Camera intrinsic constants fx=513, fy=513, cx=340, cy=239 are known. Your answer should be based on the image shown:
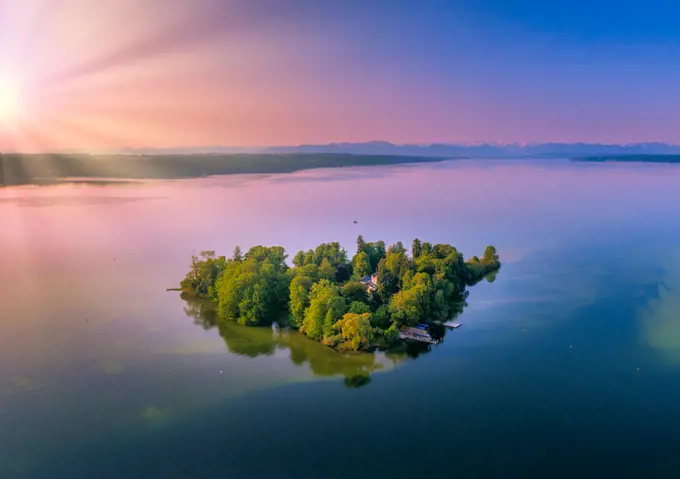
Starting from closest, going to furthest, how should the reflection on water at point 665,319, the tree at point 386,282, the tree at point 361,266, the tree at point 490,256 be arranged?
the reflection on water at point 665,319 → the tree at point 386,282 → the tree at point 361,266 → the tree at point 490,256

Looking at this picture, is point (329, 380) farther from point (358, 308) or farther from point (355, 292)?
point (355, 292)

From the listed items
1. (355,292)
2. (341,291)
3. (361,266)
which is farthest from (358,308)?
(361,266)

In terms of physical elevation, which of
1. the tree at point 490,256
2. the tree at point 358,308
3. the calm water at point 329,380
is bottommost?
the calm water at point 329,380

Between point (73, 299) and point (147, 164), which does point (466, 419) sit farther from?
point (147, 164)

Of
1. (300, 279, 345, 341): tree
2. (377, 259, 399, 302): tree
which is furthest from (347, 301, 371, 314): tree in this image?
(377, 259, 399, 302): tree

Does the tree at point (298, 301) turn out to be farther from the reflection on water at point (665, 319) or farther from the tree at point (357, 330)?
the reflection on water at point (665, 319)

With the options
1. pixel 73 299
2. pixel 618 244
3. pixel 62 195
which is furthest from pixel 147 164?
pixel 618 244

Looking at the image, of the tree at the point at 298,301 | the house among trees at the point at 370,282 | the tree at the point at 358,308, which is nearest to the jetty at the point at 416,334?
the tree at the point at 358,308
